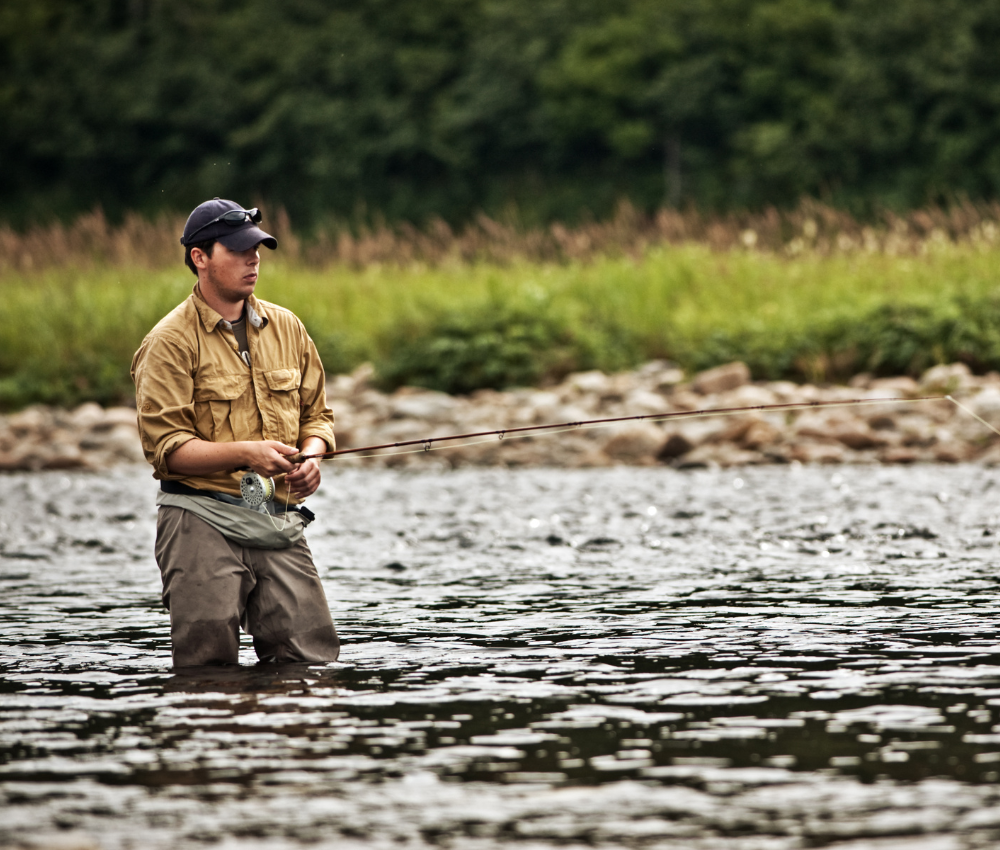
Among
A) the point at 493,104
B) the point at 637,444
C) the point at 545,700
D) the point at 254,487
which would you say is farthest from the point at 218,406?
the point at 493,104

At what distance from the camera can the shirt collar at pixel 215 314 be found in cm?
538

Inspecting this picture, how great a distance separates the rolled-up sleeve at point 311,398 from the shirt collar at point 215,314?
0.18 metres

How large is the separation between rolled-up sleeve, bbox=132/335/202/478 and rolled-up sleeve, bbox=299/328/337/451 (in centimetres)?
42

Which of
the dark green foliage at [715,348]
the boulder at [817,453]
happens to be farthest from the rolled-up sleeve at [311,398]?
the dark green foliage at [715,348]

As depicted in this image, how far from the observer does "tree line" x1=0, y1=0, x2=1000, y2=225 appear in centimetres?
3869

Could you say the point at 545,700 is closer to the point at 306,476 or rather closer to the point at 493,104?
the point at 306,476

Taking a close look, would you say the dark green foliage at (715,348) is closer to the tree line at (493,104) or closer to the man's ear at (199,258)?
the man's ear at (199,258)

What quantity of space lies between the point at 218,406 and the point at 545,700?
1.39 metres

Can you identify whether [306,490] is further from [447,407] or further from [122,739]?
[447,407]

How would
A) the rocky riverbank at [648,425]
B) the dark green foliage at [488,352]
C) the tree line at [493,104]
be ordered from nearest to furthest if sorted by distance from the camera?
the rocky riverbank at [648,425] < the dark green foliage at [488,352] < the tree line at [493,104]

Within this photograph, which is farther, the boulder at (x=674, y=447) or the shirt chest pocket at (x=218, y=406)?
the boulder at (x=674, y=447)

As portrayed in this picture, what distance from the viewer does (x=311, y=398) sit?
5641 mm

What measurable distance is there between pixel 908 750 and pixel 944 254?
13970mm

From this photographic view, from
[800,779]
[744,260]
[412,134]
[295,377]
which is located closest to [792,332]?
[744,260]
